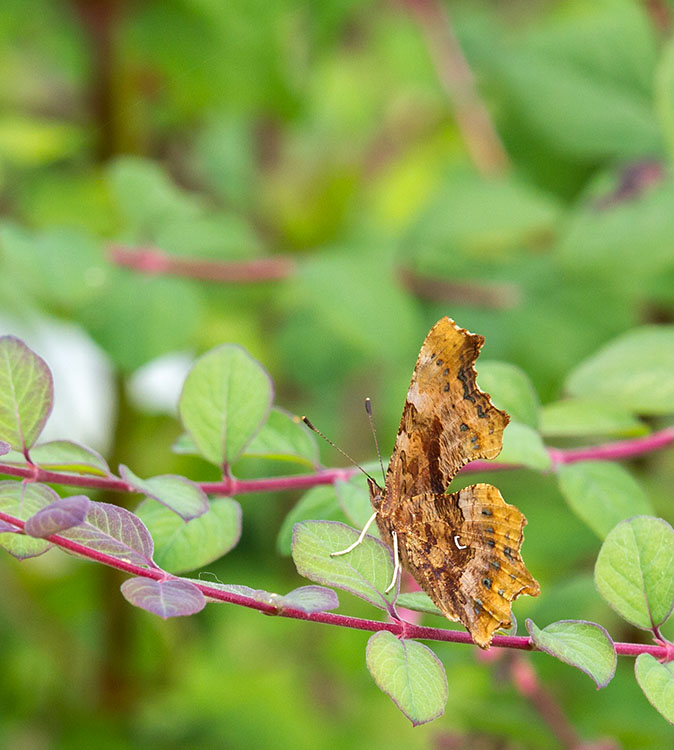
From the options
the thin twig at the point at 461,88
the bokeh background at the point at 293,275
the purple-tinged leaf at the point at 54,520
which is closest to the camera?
the purple-tinged leaf at the point at 54,520

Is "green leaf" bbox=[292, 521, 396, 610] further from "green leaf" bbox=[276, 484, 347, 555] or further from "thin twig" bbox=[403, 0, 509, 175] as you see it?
"thin twig" bbox=[403, 0, 509, 175]

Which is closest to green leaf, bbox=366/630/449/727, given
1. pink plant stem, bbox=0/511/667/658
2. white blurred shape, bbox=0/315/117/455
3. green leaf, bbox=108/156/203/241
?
pink plant stem, bbox=0/511/667/658

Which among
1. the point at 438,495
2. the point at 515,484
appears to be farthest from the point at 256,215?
the point at 438,495

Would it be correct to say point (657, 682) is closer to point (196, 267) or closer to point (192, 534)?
point (192, 534)

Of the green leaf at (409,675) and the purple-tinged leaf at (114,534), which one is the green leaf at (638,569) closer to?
the green leaf at (409,675)

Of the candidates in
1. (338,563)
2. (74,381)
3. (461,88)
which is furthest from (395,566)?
(74,381)

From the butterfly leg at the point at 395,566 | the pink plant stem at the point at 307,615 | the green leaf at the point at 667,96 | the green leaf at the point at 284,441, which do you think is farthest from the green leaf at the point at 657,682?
the green leaf at the point at 667,96

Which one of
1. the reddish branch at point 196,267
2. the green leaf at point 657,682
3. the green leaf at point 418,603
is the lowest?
the green leaf at point 657,682

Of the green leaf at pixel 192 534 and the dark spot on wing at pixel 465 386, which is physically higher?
the dark spot on wing at pixel 465 386
